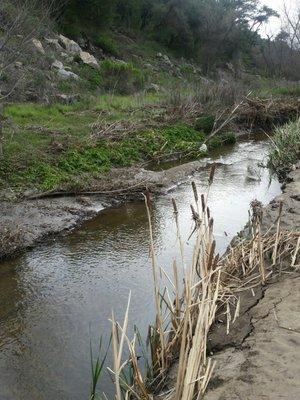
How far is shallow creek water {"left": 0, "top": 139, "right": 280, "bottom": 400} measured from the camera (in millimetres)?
4355

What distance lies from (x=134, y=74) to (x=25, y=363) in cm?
1905

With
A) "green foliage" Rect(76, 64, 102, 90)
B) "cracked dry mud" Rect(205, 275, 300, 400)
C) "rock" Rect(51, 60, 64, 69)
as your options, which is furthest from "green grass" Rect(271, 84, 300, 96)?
"cracked dry mud" Rect(205, 275, 300, 400)

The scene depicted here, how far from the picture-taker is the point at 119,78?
68.3 ft

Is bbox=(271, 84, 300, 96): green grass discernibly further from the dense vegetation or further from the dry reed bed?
the dry reed bed

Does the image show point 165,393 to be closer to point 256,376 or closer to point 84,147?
point 256,376

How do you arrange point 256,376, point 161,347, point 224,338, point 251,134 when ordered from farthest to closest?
point 251,134, point 224,338, point 161,347, point 256,376

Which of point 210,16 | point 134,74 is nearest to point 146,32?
point 210,16

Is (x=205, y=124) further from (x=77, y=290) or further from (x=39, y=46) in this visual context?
(x=77, y=290)

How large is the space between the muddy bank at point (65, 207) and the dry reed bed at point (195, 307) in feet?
9.78

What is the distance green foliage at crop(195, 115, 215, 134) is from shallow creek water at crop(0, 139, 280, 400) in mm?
6546

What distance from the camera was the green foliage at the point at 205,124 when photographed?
16.1 m

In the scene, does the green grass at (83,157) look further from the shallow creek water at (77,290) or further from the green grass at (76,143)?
the shallow creek water at (77,290)

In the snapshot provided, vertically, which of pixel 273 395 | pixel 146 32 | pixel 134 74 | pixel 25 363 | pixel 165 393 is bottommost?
pixel 25 363

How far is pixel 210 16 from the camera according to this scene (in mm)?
36375
